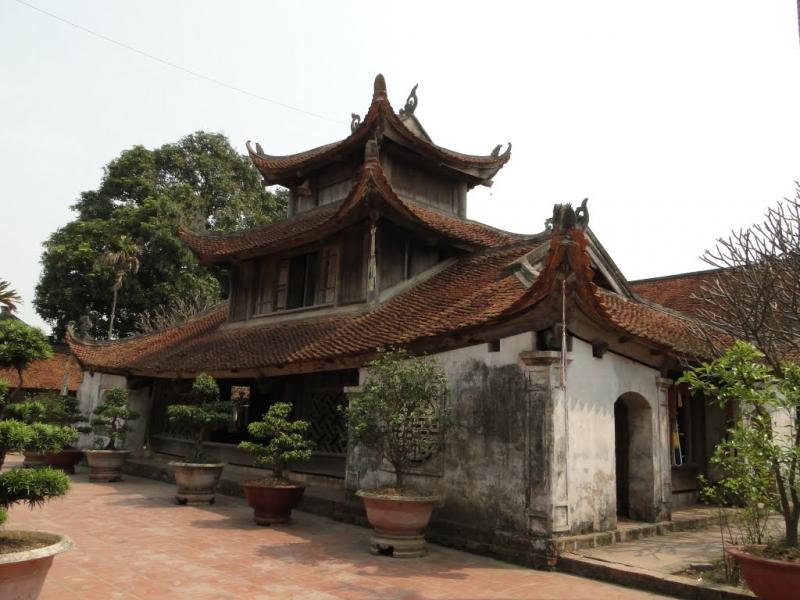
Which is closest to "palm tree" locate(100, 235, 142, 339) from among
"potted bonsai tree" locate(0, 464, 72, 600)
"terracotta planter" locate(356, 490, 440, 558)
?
"terracotta planter" locate(356, 490, 440, 558)

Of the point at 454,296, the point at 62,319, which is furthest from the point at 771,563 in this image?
the point at 62,319

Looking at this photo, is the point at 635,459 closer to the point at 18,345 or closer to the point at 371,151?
the point at 371,151

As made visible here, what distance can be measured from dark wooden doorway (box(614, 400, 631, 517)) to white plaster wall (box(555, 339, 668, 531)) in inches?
35.7

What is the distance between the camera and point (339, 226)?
38.9 feet

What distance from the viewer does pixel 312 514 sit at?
9.84 metres

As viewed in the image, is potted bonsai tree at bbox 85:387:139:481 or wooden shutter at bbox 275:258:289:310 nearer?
potted bonsai tree at bbox 85:387:139:481

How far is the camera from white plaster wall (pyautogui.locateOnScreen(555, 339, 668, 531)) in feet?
23.2

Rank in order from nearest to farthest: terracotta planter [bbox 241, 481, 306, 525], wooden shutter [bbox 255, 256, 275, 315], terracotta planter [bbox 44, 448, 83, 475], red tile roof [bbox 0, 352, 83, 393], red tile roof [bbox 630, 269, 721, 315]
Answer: terracotta planter [bbox 241, 481, 306, 525] < wooden shutter [bbox 255, 256, 275, 315] < terracotta planter [bbox 44, 448, 83, 475] < red tile roof [bbox 630, 269, 721, 315] < red tile roof [bbox 0, 352, 83, 393]

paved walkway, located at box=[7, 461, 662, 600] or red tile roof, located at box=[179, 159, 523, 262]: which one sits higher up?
red tile roof, located at box=[179, 159, 523, 262]

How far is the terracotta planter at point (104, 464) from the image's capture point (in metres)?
13.1

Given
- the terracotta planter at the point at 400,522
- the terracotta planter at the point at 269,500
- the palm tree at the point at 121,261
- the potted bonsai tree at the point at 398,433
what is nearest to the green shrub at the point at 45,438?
the potted bonsai tree at the point at 398,433

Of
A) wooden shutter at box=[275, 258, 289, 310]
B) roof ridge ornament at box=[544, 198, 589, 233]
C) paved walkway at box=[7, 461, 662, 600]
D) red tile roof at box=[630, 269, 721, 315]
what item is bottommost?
paved walkway at box=[7, 461, 662, 600]

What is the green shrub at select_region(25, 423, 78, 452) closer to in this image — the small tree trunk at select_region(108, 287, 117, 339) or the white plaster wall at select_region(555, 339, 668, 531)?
the white plaster wall at select_region(555, 339, 668, 531)

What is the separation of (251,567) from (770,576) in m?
4.65
